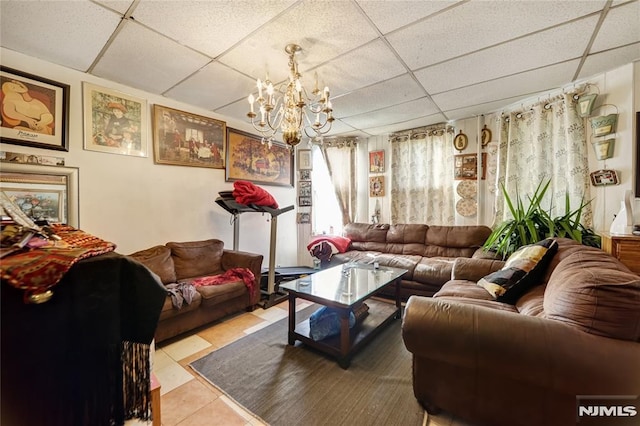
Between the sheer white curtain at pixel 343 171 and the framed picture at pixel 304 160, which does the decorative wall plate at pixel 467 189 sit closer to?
the sheer white curtain at pixel 343 171

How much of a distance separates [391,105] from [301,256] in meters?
2.89

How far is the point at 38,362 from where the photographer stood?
635 millimetres

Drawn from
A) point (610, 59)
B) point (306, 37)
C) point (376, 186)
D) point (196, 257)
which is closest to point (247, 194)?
point (196, 257)

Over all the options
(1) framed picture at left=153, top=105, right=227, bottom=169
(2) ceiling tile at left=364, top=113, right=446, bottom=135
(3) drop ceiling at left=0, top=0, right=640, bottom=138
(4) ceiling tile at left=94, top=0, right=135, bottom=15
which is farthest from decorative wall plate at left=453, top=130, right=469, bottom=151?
(4) ceiling tile at left=94, top=0, right=135, bottom=15

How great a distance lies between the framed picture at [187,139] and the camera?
2760 millimetres

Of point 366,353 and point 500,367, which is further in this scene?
point 366,353

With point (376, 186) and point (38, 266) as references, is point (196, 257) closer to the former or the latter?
point (38, 266)

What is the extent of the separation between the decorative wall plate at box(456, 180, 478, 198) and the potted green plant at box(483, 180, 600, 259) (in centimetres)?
79

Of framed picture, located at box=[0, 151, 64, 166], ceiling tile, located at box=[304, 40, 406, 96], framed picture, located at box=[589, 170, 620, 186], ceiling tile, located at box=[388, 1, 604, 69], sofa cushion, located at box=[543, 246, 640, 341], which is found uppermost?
ceiling tile, located at box=[304, 40, 406, 96]

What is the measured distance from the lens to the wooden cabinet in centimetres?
185

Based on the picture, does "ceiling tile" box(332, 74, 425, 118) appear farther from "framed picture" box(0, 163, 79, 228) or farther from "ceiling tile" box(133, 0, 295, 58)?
"framed picture" box(0, 163, 79, 228)

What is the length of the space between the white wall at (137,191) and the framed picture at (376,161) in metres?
2.16

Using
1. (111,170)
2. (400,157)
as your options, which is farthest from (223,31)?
(400,157)

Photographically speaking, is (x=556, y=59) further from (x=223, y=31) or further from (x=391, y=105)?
(x=223, y=31)
